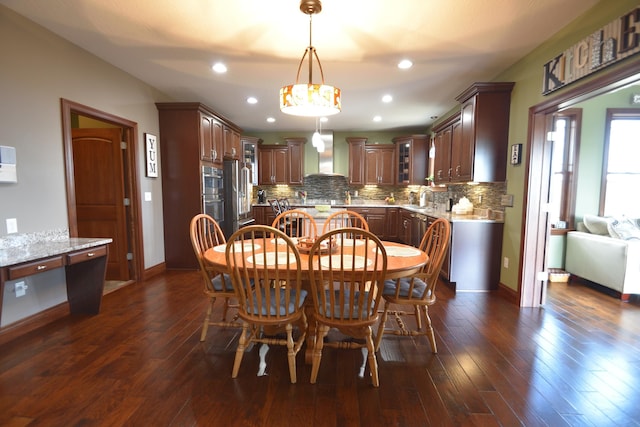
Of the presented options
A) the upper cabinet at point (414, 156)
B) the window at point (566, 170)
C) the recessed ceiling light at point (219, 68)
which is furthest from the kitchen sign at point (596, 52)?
the upper cabinet at point (414, 156)

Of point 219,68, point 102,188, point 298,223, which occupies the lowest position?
Result: point 298,223

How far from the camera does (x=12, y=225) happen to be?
237cm

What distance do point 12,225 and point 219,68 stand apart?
2.40 m

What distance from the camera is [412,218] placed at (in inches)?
208

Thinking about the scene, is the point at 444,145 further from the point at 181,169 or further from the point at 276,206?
the point at 181,169

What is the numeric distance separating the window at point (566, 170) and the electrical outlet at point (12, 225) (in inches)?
226

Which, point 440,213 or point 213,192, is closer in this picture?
point 440,213

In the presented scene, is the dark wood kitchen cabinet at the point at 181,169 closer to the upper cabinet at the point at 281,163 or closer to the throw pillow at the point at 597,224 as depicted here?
the upper cabinet at the point at 281,163

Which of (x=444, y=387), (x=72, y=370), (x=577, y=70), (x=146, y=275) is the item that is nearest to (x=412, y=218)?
(x=577, y=70)

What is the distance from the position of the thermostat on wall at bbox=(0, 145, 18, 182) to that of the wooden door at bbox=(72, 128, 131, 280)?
130 centimetres

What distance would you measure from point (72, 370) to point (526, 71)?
470cm

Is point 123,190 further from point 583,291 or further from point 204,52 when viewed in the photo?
point 583,291

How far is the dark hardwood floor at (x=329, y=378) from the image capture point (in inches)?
62.4

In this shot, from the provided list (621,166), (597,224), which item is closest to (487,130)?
(597,224)
